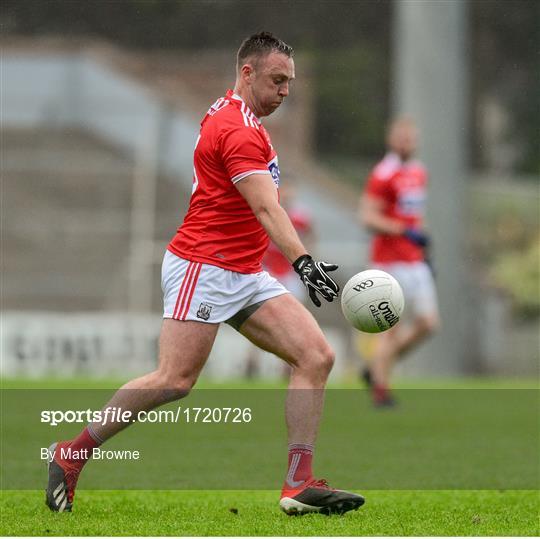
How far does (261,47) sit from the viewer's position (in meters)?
5.89

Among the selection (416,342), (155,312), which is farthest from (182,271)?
(155,312)

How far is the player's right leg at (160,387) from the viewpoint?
5688 millimetres

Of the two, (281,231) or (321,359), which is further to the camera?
(321,359)

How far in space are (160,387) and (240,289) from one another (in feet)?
1.84

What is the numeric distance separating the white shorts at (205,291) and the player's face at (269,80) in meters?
0.75

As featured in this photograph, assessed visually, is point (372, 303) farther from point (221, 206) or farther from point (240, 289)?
point (221, 206)

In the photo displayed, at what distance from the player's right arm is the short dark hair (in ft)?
2.09

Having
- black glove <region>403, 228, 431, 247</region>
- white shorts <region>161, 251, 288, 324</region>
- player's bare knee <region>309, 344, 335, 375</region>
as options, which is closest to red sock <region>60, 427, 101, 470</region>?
white shorts <region>161, 251, 288, 324</region>

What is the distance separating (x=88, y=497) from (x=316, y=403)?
1288mm

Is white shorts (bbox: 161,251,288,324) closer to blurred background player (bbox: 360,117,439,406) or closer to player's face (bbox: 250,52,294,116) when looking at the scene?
player's face (bbox: 250,52,294,116)

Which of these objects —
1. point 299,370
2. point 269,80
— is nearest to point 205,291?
point 299,370

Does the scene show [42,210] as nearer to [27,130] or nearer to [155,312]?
[27,130]

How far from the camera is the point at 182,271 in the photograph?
19.1 ft

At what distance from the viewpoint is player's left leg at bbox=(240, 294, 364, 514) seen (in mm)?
5758
